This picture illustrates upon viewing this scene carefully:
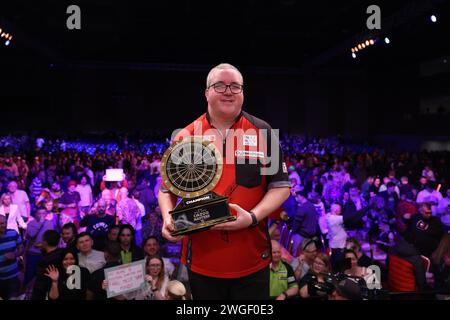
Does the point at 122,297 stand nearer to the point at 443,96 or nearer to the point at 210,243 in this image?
the point at 210,243

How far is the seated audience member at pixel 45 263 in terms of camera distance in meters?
4.20

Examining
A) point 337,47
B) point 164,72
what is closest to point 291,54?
point 337,47

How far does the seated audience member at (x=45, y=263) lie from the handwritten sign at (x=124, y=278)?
843 millimetres

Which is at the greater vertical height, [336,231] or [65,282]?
[336,231]

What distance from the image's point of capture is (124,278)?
3.91 metres

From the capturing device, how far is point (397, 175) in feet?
34.0

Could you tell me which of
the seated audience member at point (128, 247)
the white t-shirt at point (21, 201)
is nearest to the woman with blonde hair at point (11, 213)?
the white t-shirt at point (21, 201)

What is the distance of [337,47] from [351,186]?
33.7ft

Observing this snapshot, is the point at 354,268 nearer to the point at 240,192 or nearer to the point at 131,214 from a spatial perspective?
the point at 131,214

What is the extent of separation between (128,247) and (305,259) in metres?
2.12

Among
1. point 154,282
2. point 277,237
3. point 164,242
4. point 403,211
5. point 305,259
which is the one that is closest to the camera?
point 154,282

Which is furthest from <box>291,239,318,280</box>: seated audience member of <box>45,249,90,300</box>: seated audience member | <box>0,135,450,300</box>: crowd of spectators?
<box>45,249,90,300</box>: seated audience member

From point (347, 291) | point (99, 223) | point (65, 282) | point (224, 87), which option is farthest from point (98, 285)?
point (224, 87)

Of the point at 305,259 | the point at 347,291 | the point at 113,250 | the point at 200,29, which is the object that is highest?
the point at 200,29
